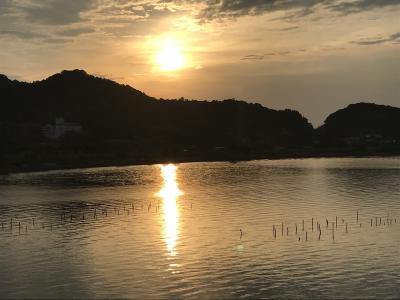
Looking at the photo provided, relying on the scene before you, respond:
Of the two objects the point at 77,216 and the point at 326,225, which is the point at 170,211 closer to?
the point at 77,216

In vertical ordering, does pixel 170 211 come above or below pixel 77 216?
below

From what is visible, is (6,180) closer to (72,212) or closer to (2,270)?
(72,212)

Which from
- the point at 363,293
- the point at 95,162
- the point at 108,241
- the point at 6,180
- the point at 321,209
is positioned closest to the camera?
the point at 363,293

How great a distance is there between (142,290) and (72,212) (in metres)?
37.5

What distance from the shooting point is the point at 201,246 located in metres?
43.3

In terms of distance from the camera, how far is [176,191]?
315ft

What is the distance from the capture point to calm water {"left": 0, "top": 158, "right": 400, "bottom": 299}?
31.3 metres

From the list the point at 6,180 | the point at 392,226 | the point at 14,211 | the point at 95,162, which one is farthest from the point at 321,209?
the point at 95,162

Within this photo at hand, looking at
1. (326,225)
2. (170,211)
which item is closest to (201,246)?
(326,225)

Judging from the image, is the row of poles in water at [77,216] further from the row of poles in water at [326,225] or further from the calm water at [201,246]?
the row of poles in water at [326,225]

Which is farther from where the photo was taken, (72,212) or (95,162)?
(95,162)

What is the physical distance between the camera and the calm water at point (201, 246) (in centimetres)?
3128

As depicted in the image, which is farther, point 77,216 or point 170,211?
point 170,211

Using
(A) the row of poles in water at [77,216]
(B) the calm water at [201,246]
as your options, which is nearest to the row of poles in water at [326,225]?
(B) the calm water at [201,246]
